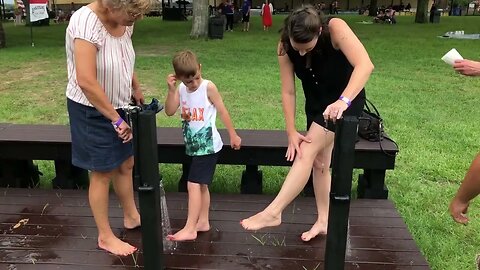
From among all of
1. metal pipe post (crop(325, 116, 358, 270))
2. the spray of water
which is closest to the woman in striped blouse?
the spray of water

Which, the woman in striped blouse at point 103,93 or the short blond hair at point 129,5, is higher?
the short blond hair at point 129,5

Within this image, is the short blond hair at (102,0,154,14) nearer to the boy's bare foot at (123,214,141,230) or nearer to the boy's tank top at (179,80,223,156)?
the boy's tank top at (179,80,223,156)

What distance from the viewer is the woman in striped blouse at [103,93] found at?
246 cm

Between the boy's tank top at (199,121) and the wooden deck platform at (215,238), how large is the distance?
59cm

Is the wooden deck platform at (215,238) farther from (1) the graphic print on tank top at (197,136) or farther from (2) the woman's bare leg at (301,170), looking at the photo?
(1) the graphic print on tank top at (197,136)

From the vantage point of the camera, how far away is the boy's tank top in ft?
9.64

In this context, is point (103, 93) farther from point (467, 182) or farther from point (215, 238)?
point (467, 182)

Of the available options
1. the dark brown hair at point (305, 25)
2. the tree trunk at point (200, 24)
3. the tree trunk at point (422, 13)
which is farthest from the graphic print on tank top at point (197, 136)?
the tree trunk at point (422, 13)

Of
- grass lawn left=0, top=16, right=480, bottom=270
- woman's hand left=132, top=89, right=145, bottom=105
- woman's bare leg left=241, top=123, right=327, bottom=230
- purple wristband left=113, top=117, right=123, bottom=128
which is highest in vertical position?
woman's hand left=132, top=89, right=145, bottom=105

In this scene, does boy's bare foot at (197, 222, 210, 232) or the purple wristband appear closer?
the purple wristband

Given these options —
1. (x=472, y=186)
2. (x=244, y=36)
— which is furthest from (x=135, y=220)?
(x=244, y=36)

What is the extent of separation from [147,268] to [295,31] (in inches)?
52.5

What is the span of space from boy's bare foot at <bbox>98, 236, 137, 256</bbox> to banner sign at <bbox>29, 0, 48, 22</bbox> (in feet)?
47.9

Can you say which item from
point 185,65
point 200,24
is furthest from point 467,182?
point 200,24
